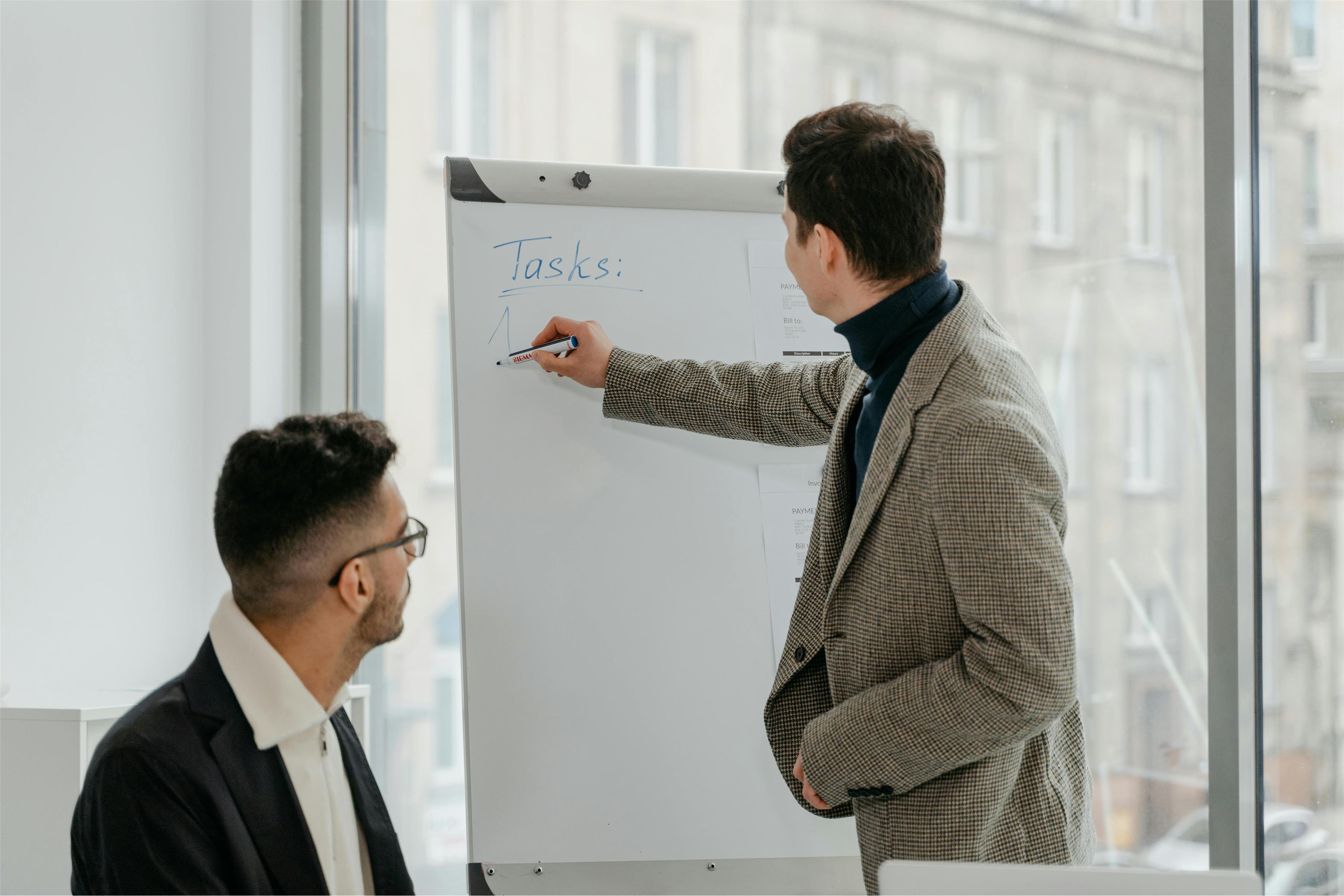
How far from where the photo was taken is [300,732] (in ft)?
3.97

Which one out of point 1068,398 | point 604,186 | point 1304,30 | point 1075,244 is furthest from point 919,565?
point 1304,30

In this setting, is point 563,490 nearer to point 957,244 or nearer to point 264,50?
point 957,244

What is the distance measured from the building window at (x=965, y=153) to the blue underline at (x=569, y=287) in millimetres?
822

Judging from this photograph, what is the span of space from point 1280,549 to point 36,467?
242 cm

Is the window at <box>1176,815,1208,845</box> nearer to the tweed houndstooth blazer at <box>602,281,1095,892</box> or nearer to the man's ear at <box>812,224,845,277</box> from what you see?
the tweed houndstooth blazer at <box>602,281,1095,892</box>

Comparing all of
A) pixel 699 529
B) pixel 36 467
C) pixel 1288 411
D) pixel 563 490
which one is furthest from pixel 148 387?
pixel 1288 411

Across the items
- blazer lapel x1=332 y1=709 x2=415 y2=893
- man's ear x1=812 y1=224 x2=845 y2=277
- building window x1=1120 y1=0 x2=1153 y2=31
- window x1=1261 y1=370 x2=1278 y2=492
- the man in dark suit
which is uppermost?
building window x1=1120 y1=0 x2=1153 y2=31

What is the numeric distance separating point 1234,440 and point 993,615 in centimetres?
90

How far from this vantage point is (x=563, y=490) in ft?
5.64

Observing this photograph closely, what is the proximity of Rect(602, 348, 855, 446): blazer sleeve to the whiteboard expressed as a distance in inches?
3.3

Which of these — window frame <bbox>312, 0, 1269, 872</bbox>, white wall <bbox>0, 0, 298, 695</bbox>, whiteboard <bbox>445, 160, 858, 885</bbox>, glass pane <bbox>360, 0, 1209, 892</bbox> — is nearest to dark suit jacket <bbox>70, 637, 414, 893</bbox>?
whiteboard <bbox>445, 160, 858, 885</bbox>

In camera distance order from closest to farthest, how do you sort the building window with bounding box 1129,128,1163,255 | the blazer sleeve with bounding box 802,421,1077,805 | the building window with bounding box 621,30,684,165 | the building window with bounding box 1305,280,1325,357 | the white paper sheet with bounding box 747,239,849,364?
the blazer sleeve with bounding box 802,421,1077,805
the building window with bounding box 1305,280,1325,357
the white paper sheet with bounding box 747,239,849,364
the building window with bounding box 1129,128,1163,255
the building window with bounding box 621,30,684,165

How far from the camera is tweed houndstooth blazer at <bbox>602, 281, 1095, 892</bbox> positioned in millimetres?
1160

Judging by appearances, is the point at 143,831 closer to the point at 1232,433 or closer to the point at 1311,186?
the point at 1232,433
